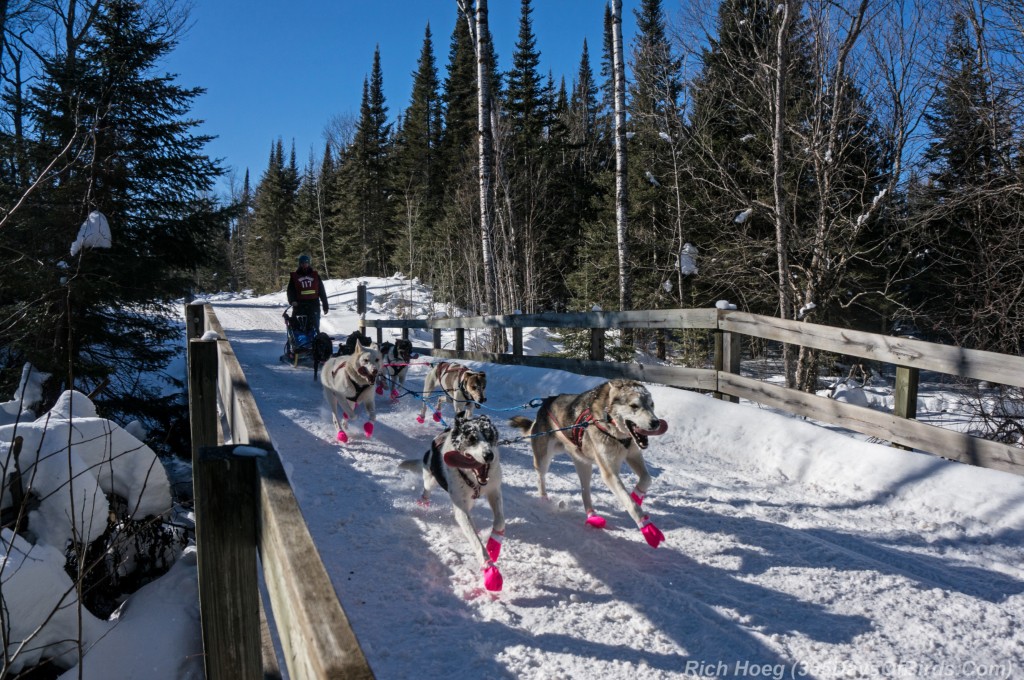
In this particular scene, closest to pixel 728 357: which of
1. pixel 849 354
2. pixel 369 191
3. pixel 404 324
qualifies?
pixel 849 354

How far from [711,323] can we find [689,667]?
490 centimetres

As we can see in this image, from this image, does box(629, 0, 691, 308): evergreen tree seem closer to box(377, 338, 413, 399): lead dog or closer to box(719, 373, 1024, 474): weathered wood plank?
box(377, 338, 413, 399): lead dog

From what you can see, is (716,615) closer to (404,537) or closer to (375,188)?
(404,537)

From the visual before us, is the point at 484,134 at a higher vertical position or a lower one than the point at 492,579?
higher

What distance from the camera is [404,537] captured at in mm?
4141

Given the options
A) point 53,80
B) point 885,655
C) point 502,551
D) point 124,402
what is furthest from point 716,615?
point 53,80

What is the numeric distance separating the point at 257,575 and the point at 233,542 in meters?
0.17

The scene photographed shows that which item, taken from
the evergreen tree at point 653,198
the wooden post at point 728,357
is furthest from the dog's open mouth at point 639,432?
the evergreen tree at point 653,198

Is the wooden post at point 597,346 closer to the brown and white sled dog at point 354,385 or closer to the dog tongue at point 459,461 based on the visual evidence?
the brown and white sled dog at point 354,385

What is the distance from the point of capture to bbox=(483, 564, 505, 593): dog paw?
336 centimetres

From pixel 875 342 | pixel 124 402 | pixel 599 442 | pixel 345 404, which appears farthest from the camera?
pixel 124 402

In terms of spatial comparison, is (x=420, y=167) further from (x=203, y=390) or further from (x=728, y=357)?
(x=203, y=390)

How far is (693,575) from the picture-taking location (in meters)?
3.58

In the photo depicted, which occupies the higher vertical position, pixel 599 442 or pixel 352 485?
pixel 599 442
